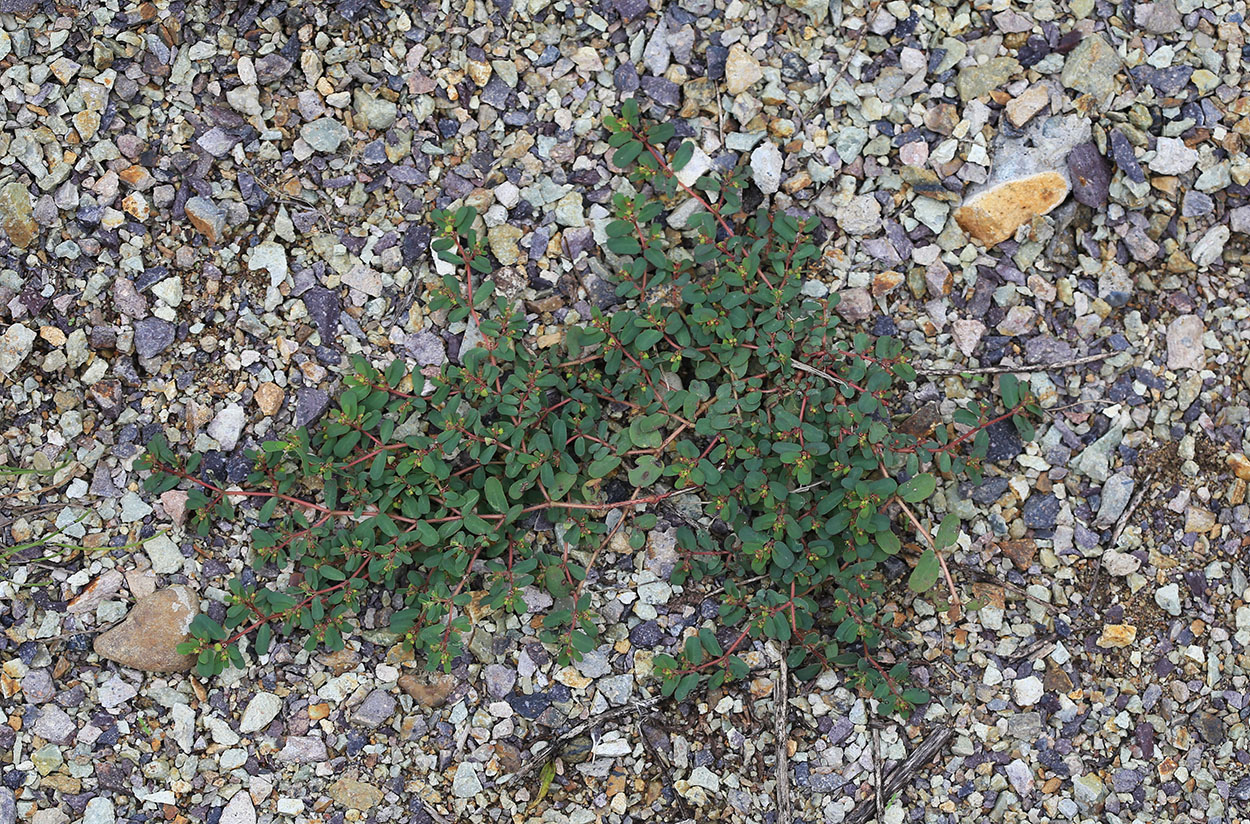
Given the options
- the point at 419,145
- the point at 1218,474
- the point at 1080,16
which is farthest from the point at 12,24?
the point at 1218,474

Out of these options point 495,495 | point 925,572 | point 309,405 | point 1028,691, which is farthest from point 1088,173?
point 309,405

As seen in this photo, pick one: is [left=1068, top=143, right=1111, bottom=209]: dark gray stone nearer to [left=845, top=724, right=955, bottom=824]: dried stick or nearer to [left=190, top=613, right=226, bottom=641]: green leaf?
[left=845, top=724, right=955, bottom=824]: dried stick

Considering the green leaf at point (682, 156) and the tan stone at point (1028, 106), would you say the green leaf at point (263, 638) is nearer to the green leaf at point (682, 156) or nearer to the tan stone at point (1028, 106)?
the green leaf at point (682, 156)

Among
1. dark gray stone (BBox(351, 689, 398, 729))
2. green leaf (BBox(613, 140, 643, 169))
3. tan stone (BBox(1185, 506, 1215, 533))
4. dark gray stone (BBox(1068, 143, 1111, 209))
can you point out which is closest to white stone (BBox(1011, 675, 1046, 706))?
tan stone (BBox(1185, 506, 1215, 533))

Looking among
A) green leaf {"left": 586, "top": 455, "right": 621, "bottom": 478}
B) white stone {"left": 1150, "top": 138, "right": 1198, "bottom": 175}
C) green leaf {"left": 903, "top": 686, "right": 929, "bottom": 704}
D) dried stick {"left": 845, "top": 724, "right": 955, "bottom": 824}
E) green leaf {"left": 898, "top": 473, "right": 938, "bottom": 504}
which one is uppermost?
white stone {"left": 1150, "top": 138, "right": 1198, "bottom": 175}

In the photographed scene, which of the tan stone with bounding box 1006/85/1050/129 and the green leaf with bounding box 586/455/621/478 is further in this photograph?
the tan stone with bounding box 1006/85/1050/129

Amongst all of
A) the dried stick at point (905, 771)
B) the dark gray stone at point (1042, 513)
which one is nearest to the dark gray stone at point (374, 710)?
the dried stick at point (905, 771)

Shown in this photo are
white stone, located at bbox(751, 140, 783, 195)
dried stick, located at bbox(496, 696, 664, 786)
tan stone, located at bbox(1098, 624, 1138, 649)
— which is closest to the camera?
dried stick, located at bbox(496, 696, 664, 786)
